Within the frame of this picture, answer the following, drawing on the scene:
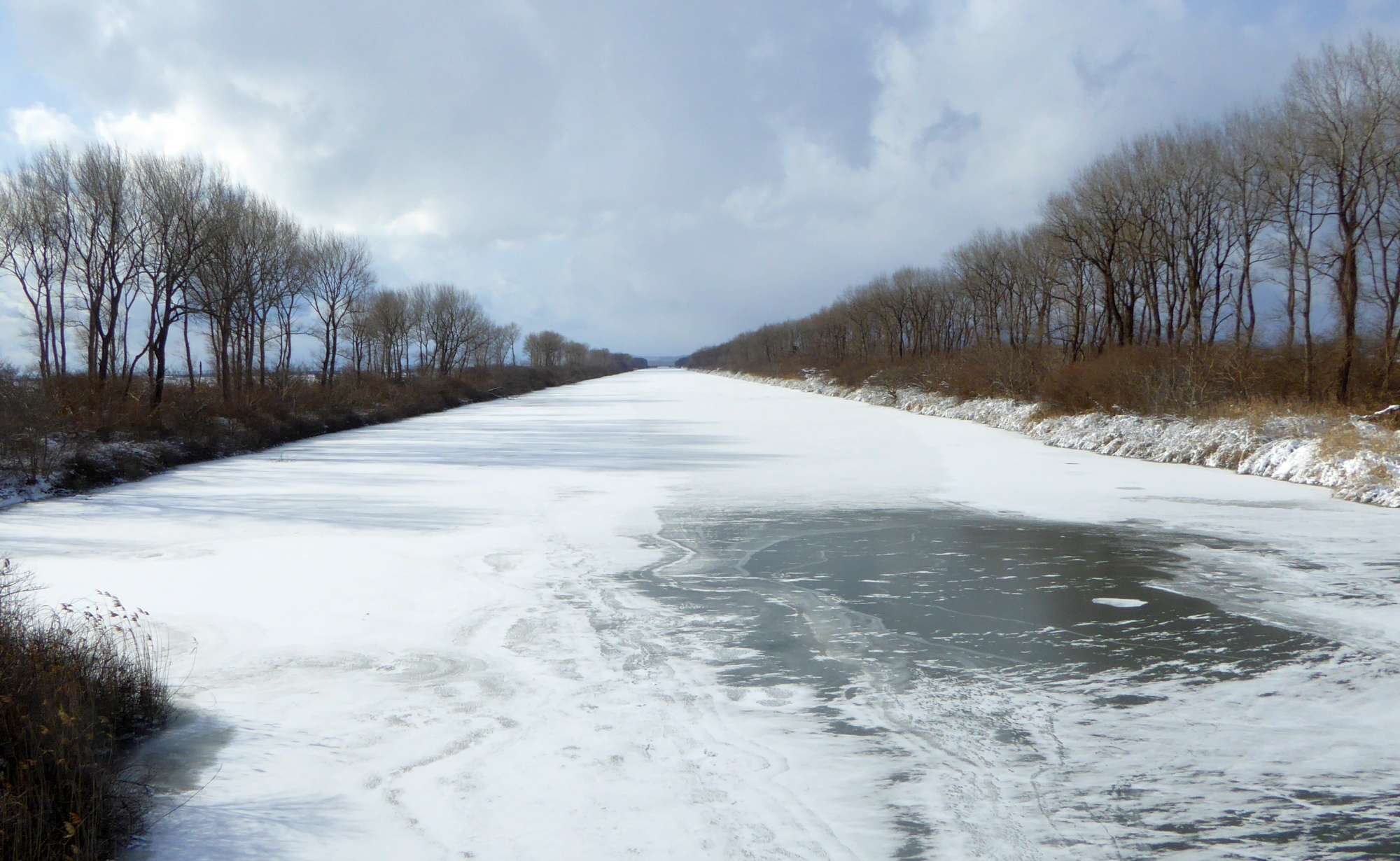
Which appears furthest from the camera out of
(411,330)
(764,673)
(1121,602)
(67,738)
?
(411,330)

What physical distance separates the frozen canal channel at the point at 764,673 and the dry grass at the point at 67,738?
20cm

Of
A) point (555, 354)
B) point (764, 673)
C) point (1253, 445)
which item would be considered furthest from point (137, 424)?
point (555, 354)

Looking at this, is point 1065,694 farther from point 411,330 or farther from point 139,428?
point 411,330

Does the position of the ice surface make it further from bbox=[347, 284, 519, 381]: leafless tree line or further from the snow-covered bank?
bbox=[347, 284, 519, 381]: leafless tree line

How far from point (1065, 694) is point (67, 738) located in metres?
4.70

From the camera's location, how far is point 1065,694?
4.70m

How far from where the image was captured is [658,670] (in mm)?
5129

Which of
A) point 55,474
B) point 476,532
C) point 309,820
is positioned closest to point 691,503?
point 476,532

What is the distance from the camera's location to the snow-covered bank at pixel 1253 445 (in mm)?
11234

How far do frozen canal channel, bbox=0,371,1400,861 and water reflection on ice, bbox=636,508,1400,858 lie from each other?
0.07 feet

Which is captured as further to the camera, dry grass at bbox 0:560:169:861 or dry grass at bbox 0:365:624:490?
dry grass at bbox 0:365:624:490

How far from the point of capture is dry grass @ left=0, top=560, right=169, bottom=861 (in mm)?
2842

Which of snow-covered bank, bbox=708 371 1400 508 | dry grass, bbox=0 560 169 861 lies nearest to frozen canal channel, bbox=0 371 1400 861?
dry grass, bbox=0 560 169 861

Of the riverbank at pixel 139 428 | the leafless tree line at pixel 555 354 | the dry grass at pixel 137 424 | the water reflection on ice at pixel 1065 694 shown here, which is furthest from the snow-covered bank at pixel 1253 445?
the leafless tree line at pixel 555 354
